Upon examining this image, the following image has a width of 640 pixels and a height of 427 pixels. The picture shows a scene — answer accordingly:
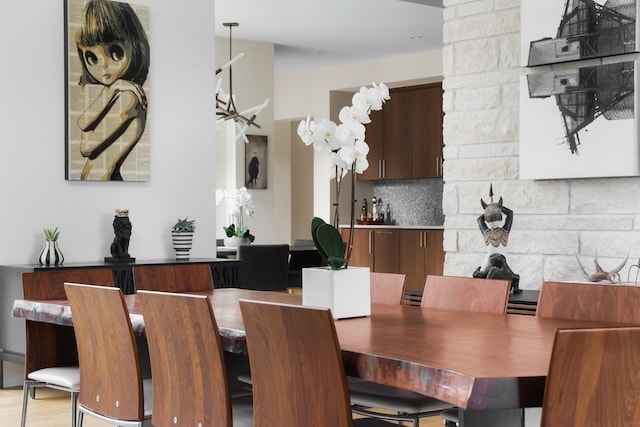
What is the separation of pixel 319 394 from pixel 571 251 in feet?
8.70

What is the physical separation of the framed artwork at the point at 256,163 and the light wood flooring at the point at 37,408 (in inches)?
176

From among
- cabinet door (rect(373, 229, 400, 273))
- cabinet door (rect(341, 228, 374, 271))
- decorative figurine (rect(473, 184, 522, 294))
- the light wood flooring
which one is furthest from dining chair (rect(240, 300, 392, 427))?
cabinet door (rect(341, 228, 374, 271))

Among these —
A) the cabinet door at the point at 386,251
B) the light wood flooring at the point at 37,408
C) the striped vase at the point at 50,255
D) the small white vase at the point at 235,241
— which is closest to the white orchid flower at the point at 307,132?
the light wood flooring at the point at 37,408

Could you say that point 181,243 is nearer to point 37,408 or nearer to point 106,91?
point 106,91

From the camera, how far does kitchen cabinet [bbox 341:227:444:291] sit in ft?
33.4

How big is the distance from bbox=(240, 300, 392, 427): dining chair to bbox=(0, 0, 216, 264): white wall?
12.2ft

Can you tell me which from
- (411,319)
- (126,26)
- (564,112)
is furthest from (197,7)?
(411,319)

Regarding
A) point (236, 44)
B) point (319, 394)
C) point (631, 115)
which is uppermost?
point (236, 44)

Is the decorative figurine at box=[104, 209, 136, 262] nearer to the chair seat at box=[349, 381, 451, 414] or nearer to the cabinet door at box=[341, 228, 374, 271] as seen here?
the chair seat at box=[349, 381, 451, 414]

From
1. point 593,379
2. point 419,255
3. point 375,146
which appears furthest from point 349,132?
point 375,146

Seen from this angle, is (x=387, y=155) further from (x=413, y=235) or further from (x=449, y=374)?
(x=449, y=374)

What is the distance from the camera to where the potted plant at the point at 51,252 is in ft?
18.0

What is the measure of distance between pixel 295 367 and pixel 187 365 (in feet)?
1.79

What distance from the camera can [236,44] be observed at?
984 centimetres
